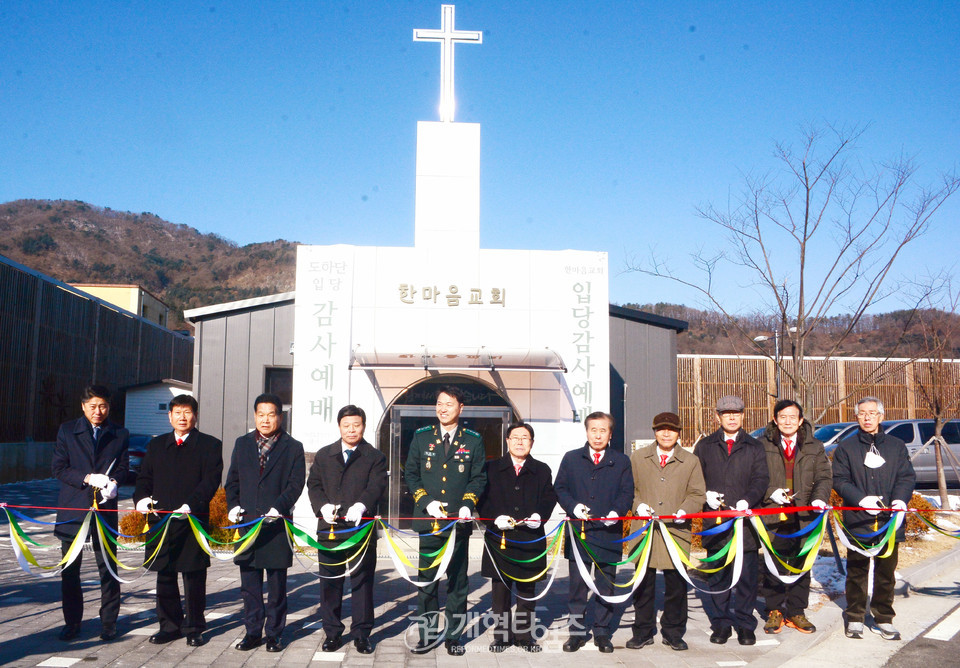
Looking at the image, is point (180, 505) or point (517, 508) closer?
point (180, 505)

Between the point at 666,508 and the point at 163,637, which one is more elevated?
the point at 666,508

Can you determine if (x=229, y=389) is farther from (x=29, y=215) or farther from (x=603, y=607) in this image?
(x=29, y=215)

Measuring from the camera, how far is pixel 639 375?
13547 millimetres

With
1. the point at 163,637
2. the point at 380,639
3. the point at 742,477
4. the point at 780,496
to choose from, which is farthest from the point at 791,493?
the point at 163,637

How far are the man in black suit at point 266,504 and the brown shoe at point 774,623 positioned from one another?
12.9 ft

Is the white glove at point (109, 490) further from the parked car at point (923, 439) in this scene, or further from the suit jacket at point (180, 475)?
the parked car at point (923, 439)

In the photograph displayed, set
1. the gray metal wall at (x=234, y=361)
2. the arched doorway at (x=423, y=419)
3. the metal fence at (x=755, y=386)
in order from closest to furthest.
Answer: the arched doorway at (x=423, y=419), the gray metal wall at (x=234, y=361), the metal fence at (x=755, y=386)

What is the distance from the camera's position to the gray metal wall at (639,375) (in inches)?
531

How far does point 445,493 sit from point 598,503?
4.03 ft

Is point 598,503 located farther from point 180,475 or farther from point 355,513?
point 180,475

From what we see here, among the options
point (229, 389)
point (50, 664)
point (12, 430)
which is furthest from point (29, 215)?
point (50, 664)

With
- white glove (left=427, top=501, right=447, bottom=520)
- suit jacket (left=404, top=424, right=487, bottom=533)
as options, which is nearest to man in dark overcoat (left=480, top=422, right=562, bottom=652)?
suit jacket (left=404, top=424, right=487, bottom=533)

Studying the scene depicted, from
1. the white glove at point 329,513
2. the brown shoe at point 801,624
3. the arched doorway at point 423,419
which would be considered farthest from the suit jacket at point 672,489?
the arched doorway at point 423,419

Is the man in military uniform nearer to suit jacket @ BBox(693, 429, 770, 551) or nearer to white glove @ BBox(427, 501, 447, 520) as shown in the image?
white glove @ BBox(427, 501, 447, 520)
